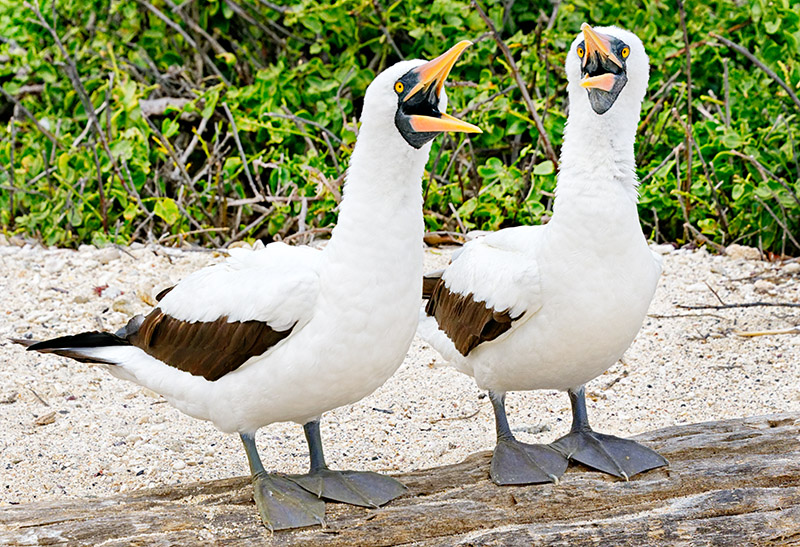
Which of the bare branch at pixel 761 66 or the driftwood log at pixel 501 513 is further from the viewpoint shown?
the bare branch at pixel 761 66

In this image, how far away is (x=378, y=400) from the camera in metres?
4.68

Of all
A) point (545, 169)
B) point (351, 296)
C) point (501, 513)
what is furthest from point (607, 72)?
point (545, 169)

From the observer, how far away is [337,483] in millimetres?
3273

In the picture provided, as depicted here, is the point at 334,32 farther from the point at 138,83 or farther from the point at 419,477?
the point at 419,477

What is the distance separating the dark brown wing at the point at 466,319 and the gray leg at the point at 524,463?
359mm

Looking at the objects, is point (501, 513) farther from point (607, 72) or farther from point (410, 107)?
point (607, 72)

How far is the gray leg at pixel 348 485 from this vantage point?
3182 mm

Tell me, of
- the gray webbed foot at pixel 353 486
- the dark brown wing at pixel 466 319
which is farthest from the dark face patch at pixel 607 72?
the gray webbed foot at pixel 353 486

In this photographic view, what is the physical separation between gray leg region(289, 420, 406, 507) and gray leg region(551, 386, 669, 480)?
62 centimetres

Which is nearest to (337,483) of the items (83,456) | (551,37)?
(83,456)

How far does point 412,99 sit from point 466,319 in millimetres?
887

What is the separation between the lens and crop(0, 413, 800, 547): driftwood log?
3010mm

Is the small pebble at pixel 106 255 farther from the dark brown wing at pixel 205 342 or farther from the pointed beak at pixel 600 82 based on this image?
the pointed beak at pixel 600 82

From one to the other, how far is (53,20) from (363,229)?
210 inches
